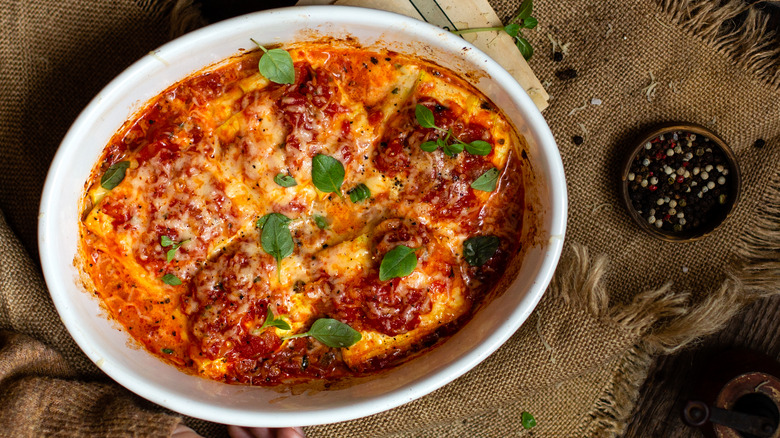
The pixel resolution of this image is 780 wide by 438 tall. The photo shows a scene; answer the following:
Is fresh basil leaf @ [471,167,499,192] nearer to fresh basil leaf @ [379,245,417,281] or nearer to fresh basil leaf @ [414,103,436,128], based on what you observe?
fresh basil leaf @ [414,103,436,128]

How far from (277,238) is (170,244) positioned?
0.44 m

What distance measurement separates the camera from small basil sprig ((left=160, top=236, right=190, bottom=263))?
95.3 inches

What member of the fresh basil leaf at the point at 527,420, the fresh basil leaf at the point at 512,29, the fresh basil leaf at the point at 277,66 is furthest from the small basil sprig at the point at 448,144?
the fresh basil leaf at the point at 527,420

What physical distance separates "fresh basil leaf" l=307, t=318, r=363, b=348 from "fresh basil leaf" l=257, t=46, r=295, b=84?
1004 mm

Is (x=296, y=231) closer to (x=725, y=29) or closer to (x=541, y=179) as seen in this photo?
(x=541, y=179)

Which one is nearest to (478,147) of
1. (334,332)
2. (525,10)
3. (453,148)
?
(453,148)

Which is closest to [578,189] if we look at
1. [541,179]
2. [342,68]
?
[541,179]

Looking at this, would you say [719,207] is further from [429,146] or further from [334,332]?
[334,332]

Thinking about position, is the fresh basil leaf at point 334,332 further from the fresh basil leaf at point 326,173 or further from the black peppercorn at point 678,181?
the black peppercorn at point 678,181

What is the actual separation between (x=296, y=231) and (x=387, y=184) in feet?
1.45

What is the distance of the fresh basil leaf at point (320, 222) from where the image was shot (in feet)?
8.38

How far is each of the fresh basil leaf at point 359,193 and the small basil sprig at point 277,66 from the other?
1.69 ft

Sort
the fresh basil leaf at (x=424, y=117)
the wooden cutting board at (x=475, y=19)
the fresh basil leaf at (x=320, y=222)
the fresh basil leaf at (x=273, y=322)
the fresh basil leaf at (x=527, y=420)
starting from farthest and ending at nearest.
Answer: the fresh basil leaf at (x=527, y=420) → the wooden cutting board at (x=475, y=19) → the fresh basil leaf at (x=320, y=222) → the fresh basil leaf at (x=273, y=322) → the fresh basil leaf at (x=424, y=117)

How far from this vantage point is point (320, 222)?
2553 mm
